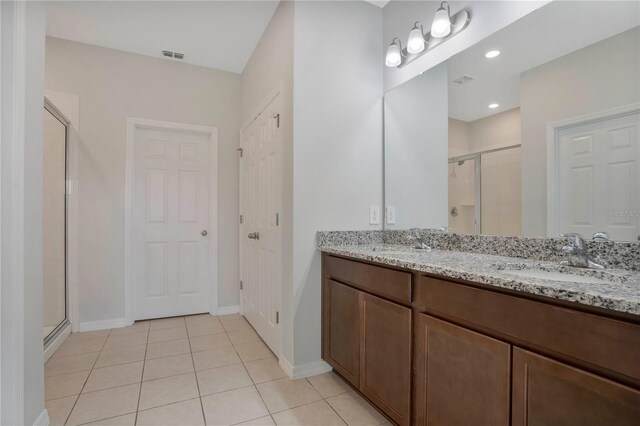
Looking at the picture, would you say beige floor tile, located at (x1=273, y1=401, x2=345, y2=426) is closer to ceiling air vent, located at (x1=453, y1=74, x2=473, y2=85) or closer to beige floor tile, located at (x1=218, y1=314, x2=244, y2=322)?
beige floor tile, located at (x1=218, y1=314, x2=244, y2=322)

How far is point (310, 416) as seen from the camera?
1.62m

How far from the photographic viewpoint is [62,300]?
8.98 ft

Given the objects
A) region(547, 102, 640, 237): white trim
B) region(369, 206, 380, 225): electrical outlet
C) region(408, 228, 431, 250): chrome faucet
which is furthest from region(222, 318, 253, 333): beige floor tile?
region(547, 102, 640, 237): white trim

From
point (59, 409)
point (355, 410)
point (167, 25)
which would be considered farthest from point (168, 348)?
point (167, 25)

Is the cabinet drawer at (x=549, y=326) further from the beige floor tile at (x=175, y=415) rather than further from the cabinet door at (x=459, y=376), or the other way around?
the beige floor tile at (x=175, y=415)

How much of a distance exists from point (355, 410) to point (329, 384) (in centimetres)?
30

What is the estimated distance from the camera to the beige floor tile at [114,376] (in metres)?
1.92

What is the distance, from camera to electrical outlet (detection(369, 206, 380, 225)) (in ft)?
7.39

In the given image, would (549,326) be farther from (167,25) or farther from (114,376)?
(167,25)

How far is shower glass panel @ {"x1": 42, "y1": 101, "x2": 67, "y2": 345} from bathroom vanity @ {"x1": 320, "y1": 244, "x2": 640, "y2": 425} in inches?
99.8

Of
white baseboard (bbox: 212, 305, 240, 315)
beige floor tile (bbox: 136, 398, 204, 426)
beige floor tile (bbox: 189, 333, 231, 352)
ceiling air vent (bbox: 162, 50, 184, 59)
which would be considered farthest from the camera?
white baseboard (bbox: 212, 305, 240, 315)

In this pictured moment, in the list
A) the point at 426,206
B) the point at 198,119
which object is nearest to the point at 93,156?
the point at 198,119

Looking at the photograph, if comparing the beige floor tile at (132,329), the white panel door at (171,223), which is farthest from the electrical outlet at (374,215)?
the beige floor tile at (132,329)

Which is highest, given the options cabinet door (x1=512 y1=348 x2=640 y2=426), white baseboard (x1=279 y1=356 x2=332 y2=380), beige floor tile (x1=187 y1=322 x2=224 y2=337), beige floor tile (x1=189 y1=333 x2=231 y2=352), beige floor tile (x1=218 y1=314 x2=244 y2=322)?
cabinet door (x1=512 y1=348 x2=640 y2=426)
